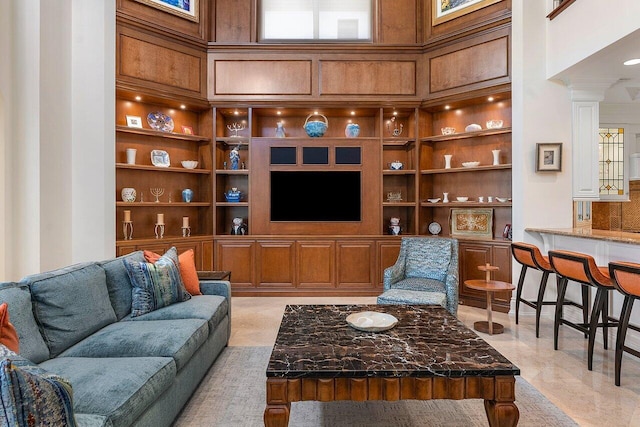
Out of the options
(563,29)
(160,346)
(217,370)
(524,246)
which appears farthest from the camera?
(563,29)

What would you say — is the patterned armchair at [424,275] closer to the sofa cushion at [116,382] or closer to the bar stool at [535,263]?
the bar stool at [535,263]

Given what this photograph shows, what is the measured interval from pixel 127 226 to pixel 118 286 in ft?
7.87

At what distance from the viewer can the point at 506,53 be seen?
4613 millimetres

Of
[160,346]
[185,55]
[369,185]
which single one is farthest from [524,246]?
[185,55]

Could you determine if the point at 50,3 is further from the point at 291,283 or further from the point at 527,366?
the point at 527,366

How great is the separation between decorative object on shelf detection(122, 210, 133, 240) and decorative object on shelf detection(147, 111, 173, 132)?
1.30m

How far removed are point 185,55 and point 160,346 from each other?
14.2 ft

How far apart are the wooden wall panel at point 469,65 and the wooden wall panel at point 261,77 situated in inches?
72.2

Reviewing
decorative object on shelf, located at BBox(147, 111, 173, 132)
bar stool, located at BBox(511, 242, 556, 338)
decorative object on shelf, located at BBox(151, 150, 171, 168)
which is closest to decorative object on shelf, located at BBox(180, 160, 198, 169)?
decorative object on shelf, located at BBox(151, 150, 171, 168)

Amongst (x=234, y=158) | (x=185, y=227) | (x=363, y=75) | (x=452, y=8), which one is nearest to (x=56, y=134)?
(x=185, y=227)

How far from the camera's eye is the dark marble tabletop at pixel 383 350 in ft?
5.99

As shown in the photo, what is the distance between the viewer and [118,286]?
2.80 metres

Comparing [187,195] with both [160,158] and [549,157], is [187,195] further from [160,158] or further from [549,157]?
[549,157]

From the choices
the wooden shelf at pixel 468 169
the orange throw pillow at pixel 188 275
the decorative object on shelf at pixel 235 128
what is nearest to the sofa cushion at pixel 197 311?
the orange throw pillow at pixel 188 275
